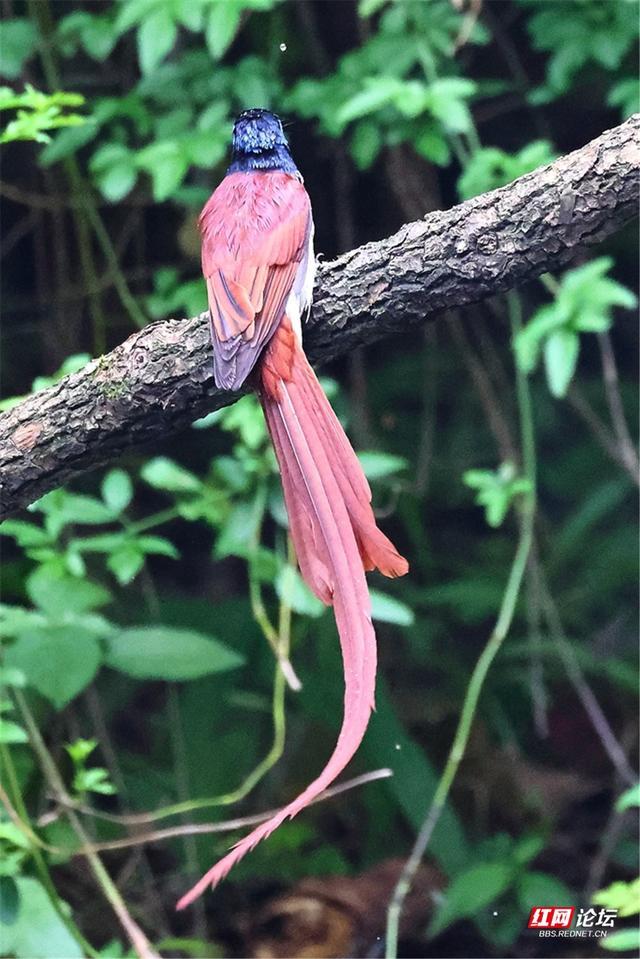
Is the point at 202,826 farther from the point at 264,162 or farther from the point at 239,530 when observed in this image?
the point at 264,162

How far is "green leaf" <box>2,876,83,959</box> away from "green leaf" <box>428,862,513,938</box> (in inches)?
34.8

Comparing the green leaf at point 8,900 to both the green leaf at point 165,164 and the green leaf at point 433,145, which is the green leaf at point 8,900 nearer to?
the green leaf at point 165,164

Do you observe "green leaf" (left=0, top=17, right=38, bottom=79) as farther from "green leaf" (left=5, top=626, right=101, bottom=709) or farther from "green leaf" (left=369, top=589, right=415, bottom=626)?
"green leaf" (left=369, top=589, right=415, bottom=626)

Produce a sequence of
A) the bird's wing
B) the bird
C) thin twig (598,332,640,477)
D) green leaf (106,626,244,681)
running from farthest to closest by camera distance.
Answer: thin twig (598,332,640,477)
green leaf (106,626,244,681)
the bird's wing
the bird

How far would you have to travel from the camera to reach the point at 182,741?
2.88 meters

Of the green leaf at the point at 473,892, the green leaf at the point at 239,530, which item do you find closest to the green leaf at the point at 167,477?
the green leaf at the point at 239,530

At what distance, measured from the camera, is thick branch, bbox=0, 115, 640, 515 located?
4.52ft

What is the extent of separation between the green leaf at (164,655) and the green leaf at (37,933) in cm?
45

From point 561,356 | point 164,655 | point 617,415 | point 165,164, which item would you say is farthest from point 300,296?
point 617,415

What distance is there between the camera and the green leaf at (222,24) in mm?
2131

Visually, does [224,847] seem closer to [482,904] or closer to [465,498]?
[482,904]

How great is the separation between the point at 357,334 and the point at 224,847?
5.43ft

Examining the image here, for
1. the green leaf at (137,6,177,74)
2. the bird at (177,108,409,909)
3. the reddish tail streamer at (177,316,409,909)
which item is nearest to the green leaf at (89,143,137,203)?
the green leaf at (137,6,177,74)

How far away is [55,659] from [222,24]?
125 centimetres
